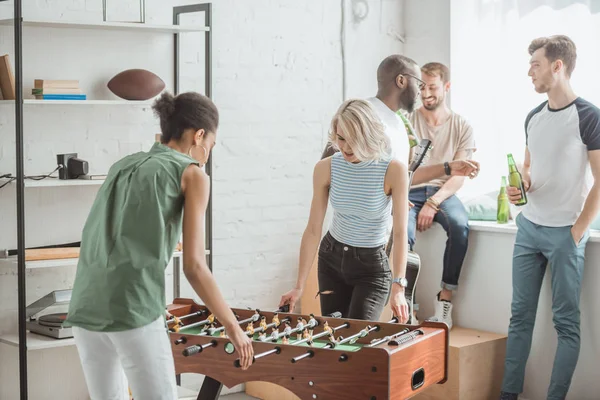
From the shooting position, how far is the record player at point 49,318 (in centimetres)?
381

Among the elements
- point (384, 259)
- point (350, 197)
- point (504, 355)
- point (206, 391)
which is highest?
point (350, 197)

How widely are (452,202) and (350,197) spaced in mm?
1600

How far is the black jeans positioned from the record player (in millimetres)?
1203

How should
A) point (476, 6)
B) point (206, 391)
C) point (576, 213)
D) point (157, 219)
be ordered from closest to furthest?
point (157, 219) < point (206, 391) < point (576, 213) < point (476, 6)

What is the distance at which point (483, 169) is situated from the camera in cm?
515

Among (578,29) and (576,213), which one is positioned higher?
(578,29)

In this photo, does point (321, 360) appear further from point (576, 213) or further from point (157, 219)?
point (576, 213)

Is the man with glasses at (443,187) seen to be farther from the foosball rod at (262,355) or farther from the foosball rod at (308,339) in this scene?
the foosball rod at (262,355)

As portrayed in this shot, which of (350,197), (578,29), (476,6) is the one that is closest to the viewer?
(350,197)

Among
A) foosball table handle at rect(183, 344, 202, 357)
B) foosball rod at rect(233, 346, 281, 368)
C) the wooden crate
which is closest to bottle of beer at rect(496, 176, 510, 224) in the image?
the wooden crate

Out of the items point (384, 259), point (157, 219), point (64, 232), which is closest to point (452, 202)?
point (384, 259)

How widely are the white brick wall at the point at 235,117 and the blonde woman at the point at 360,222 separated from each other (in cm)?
126

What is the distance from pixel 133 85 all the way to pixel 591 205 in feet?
7.30

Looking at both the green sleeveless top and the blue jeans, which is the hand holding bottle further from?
the green sleeveless top
